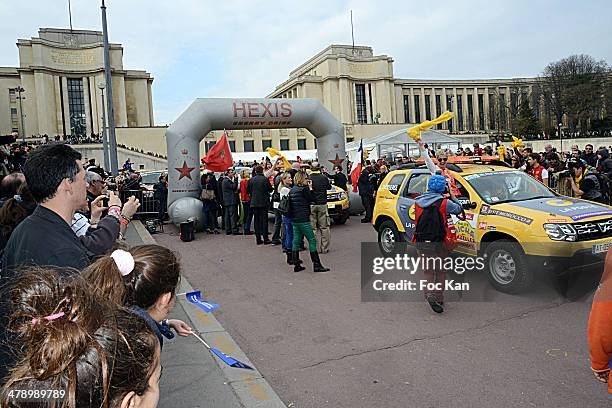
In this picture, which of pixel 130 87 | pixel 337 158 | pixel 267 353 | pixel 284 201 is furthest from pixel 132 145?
pixel 267 353

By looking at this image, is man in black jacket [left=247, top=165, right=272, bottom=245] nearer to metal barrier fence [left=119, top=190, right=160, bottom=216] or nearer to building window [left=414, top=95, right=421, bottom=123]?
metal barrier fence [left=119, top=190, right=160, bottom=216]

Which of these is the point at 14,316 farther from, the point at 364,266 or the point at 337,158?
the point at 337,158

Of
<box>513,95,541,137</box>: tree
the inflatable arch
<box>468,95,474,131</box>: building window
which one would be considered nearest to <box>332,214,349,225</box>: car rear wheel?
the inflatable arch

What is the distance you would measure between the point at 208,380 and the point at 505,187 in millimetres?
5733

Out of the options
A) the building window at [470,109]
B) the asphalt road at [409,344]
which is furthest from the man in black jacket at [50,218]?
the building window at [470,109]

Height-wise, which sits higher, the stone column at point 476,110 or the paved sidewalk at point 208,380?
the stone column at point 476,110

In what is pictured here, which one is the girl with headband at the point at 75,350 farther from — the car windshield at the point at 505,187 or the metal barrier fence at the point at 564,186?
the metal barrier fence at the point at 564,186

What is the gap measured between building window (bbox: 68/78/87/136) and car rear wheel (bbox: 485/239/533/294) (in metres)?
79.2

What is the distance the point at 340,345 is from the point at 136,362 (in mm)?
4177

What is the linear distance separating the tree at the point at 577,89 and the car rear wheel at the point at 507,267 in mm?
69638

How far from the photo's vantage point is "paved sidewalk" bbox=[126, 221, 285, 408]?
4.13 meters

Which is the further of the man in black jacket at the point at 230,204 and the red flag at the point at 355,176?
the red flag at the point at 355,176

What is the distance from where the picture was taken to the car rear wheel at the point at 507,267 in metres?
6.73

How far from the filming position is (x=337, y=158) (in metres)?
18.0
